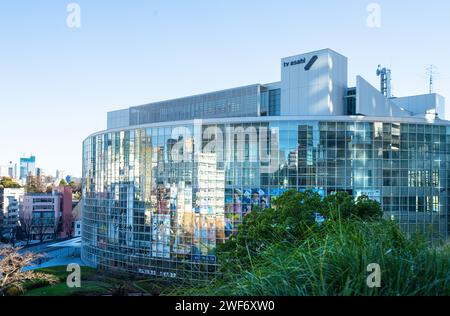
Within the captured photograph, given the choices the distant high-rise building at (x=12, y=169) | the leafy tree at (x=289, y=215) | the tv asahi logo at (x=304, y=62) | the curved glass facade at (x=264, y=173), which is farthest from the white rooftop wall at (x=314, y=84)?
the distant high-rise building at (x=12, y=169)

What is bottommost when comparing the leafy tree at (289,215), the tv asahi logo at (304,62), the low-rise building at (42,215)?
the low-rise building at (42,215)

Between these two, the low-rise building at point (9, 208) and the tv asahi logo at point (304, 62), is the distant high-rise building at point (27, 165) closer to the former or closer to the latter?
the low-rise building at point (9, 208)

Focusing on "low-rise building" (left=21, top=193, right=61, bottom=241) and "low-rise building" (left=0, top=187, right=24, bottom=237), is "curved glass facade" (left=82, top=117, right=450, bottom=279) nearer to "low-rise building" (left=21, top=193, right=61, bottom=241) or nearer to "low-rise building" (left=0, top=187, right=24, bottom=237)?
"low-rise building" (left=21, top=193, right=61, bottom=241)

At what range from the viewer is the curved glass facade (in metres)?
30.0

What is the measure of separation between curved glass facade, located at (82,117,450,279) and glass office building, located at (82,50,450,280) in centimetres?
8

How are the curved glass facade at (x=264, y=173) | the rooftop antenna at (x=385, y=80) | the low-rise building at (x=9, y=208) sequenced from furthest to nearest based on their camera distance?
1. the low-rise building at (x=9, y=208)
2. the rooftop antenna at (x=385, y=80)
3. the curved glass facade at (x=264, y=173)

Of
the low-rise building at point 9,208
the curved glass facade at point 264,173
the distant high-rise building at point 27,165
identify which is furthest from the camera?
the distant high-rise building at point 27,165

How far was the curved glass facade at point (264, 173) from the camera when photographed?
3000cm

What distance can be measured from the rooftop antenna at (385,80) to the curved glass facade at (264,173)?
17810mm

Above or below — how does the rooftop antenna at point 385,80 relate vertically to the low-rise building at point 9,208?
above

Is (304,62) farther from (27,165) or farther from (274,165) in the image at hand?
(27,165)

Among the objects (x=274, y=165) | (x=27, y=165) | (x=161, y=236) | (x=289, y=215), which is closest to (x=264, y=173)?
(x=274, y=165)

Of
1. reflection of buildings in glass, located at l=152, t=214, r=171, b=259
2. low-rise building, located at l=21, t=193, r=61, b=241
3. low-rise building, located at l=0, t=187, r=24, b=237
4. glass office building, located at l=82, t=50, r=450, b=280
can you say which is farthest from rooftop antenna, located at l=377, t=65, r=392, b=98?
low-rise building, located at l=0, t=187, r=24, b=237

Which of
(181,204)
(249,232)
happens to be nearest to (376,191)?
(181,204)
